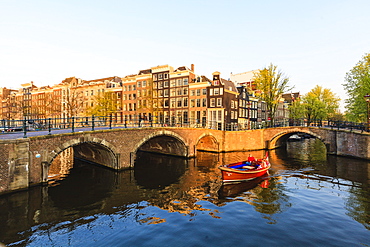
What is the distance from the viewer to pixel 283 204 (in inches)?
490

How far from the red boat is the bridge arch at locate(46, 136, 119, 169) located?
33.9 ft

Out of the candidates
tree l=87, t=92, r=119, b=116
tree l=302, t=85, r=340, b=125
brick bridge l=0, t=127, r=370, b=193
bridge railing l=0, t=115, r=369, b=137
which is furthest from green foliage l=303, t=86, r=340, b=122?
tree l=87, t=92, r=119, b=116

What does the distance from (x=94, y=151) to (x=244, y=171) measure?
52.2 feet

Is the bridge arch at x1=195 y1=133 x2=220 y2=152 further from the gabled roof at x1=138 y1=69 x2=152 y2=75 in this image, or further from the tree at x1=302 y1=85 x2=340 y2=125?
the tree at x1=302 y1=85 x2=340 y2=125

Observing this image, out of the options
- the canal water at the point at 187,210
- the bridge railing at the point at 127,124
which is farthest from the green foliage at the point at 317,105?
the canal water at the point at 187,210

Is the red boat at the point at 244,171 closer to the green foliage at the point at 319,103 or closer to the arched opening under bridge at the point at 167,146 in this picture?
the arched opening under bridge at the point at 167,146

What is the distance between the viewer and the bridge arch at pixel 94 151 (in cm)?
1544

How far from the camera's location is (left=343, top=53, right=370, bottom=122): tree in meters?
30.2

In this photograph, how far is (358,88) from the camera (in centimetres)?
3244

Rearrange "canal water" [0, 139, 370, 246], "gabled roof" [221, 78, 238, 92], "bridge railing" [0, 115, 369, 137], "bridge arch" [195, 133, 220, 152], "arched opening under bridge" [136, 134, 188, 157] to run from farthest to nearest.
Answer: "gabled roof" [221, 78, 238, 92], "bridge arch" [195, 133, 220, 152], "arched opening under bridge" [136, 134, 188, 157], "bridge railing" [0, 115, 369, 137], "canal water" [0, 139, 370, 246]

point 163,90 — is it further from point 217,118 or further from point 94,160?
point 94,160

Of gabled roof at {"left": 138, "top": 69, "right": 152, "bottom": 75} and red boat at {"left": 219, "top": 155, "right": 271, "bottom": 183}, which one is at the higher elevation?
gabled roof at {"left": 138, "top": 69, "right": 152, "bottom": 75}

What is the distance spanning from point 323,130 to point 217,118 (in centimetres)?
1734

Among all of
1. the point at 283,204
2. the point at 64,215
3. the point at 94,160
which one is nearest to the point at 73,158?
the point at 94,160
